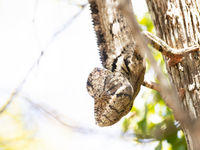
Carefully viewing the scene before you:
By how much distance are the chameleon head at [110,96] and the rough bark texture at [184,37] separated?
66 cm

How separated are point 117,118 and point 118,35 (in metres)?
1.13

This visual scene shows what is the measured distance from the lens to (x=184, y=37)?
2834 millimetres

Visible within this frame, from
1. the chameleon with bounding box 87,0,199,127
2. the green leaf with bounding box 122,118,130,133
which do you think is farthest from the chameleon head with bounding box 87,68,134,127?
the green leaf with bounding box 122,118,130,133

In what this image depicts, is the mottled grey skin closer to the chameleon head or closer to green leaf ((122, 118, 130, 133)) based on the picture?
the chameleon head

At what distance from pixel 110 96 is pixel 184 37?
3.74 feet

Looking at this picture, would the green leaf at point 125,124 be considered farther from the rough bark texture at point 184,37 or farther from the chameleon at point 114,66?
the rough bark texture at point 184,37

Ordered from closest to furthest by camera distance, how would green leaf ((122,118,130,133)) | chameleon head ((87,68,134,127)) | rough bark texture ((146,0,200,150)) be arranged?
rough bark texture ((146,0,200,150))
chameleon head ((87,68,134,127))
green leaf ((122,118,130,133))

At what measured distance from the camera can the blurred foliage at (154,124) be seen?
3.10 metres

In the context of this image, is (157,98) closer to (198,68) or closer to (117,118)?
(117,118)

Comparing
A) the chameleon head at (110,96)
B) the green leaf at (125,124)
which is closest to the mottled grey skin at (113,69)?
the chameleon head at (110,96)

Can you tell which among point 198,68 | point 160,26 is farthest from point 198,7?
point 198,68

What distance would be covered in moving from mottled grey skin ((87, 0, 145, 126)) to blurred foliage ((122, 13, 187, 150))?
26 centimetres

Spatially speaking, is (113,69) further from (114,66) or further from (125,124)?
(125,124)

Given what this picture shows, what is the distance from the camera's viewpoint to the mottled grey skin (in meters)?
3.30
